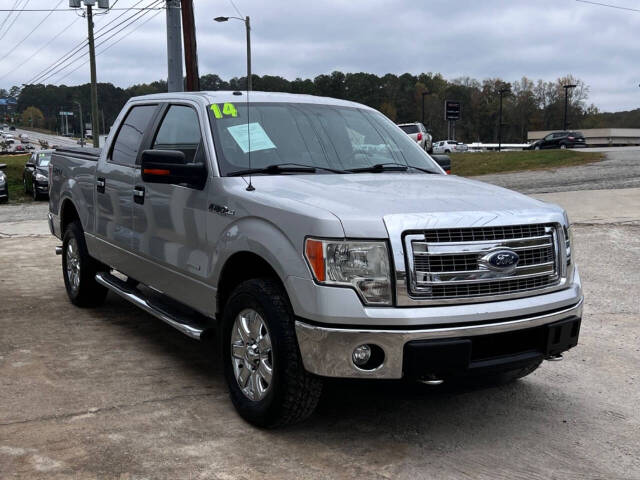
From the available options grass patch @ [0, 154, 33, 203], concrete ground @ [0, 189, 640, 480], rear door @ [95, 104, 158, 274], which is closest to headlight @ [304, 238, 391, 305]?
concrete ground @ [0, 189, 640, 480]

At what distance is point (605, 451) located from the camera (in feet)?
12.0

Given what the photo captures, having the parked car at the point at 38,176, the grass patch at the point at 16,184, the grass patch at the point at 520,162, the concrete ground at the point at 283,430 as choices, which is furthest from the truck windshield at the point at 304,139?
the grass patch at the point at 520,162

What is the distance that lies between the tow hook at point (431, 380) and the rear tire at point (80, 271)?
4.11 metres

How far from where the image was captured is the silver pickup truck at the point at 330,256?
10.9 ft

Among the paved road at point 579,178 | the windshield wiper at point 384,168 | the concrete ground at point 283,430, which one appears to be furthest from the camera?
the paved road at point 579,178

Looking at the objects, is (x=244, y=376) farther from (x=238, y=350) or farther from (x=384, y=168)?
(x=384, y=168)

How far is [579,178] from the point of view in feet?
70.4

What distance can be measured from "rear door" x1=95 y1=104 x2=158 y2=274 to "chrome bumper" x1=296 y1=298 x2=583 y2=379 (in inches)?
100

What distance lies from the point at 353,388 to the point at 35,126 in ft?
559

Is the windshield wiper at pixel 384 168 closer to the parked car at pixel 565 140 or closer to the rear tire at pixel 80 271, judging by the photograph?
the rear tire at pixel 80 271

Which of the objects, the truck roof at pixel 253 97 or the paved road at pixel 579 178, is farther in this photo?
the paved road at pixel 579 178

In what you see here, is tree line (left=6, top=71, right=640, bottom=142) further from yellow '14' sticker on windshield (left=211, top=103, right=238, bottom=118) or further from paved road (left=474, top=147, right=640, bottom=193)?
yellow '14' sticker on windshield (left=211, top=103, right=238, bottom=118)

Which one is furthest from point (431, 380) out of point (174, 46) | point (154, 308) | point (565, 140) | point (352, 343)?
point (565, 140)

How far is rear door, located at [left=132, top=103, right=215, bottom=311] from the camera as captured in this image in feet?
14.5
